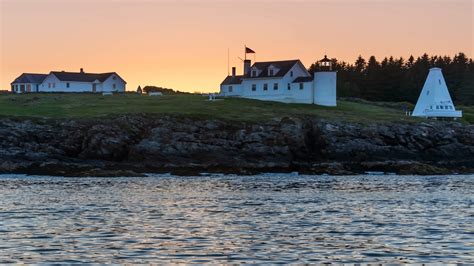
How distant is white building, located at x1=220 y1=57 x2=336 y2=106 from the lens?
403ft

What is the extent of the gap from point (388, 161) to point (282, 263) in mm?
61223

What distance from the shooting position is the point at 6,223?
117ft

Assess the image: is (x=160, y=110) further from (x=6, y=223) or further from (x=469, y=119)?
(x=6, y=223)

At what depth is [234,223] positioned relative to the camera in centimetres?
3662

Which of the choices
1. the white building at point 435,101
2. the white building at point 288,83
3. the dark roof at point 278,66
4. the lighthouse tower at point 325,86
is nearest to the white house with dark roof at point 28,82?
the white building at point 288,83

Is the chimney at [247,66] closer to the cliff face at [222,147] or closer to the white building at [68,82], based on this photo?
the white building at [68,82]

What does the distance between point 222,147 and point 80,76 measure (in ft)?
220

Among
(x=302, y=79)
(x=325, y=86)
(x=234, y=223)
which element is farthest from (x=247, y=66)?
(x=234, y=223)

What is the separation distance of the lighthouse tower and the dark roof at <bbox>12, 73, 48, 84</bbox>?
5528 cm

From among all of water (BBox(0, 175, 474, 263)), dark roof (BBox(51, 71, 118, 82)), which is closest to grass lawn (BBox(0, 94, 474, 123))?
dark roof (BBox(51, 71, 118, 82))

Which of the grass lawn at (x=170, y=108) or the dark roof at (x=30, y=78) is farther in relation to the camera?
the dark roof at (x=30, y=78)

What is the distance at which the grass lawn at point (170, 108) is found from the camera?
98.1 m

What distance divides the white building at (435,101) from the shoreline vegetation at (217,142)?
1657 cm

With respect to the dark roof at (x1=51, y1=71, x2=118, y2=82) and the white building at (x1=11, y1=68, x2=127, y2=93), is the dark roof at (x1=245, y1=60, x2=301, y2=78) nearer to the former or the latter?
the white building at (x1=11, y1=68, x2=127, y2=93)
